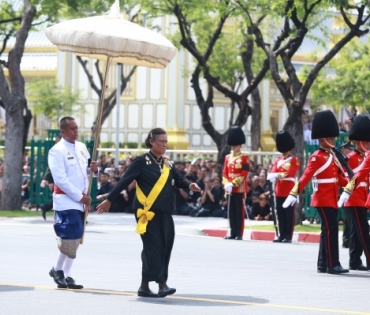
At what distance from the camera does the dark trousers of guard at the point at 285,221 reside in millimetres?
22766

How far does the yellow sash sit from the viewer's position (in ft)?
41.3

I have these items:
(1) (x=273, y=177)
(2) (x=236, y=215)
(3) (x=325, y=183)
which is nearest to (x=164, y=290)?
(3) (x=325, y=183)

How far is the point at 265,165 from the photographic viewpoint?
1318 inches

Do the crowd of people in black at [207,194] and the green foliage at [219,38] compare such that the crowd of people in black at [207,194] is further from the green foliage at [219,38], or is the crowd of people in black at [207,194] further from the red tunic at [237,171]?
the green foliage at [219,38]

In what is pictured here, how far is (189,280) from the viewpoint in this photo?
1441 centimetres

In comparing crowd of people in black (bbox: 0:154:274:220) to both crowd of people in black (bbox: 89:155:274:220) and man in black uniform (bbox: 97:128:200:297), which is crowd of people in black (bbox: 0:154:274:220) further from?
man in black uniform (bbox: 97:128:200:297)

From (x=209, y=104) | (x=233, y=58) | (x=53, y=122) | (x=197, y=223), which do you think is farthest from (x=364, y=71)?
(x=197, y=223)

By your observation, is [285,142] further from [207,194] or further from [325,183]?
[207,194]

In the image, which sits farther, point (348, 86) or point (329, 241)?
point (348, 86)

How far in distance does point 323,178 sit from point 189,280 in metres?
2.74

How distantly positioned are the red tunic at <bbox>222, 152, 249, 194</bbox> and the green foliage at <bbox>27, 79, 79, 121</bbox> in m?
27.1

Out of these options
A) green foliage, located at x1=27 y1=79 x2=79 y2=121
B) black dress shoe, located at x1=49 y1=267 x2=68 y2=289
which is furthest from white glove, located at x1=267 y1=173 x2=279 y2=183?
green foliage, located at x1=27 y1=79 x2=79 y2=121

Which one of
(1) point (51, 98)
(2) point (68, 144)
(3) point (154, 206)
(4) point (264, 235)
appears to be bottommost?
(4) point (264, 235)

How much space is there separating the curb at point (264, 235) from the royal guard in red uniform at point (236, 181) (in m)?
0.78
